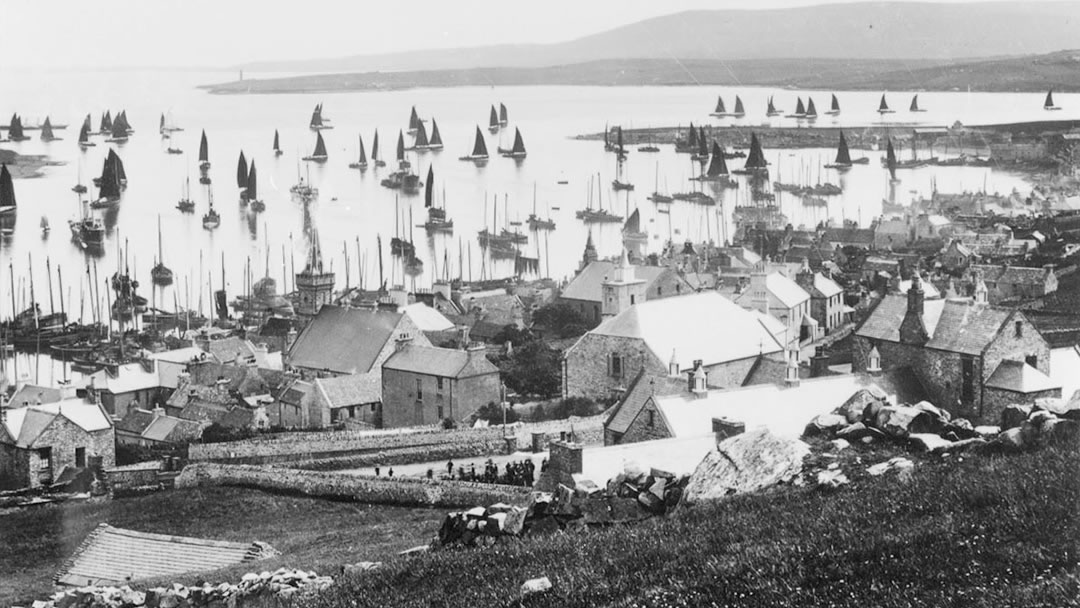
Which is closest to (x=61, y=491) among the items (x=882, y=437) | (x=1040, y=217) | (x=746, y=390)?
(x=746, y=390)

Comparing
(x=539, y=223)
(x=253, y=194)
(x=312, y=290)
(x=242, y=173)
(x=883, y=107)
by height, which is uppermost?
(x=883, y=107)

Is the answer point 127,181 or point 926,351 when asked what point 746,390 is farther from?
point 127,181

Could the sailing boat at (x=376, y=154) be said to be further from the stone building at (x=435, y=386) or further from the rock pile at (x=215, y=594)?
the rock pile at (x=215, y=594)

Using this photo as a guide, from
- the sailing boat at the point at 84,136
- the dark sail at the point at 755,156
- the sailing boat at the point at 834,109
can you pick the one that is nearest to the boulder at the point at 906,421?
the dark sail at the point at 755,156

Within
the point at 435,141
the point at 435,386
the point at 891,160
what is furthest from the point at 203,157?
the point at 435,386

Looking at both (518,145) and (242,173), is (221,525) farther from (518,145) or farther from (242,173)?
(518,145)

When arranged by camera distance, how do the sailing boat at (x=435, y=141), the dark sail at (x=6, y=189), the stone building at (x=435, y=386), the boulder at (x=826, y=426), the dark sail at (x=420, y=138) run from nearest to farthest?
the boulder at (x=826, y=426) < the stone building at (x=435, y=386) < the dark sail at (x=6, y=189) < the sailing boat at (x=435, y=141) < the dark sail at (x=420, y=138)
